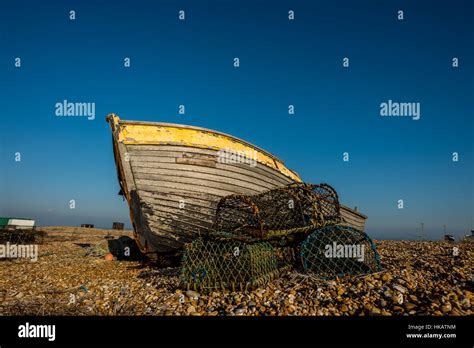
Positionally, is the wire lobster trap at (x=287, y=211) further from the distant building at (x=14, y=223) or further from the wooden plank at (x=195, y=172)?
the distant building at (x=14, y=223)

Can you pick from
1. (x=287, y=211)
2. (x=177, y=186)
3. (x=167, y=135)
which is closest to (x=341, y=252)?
(x=287, y=211)

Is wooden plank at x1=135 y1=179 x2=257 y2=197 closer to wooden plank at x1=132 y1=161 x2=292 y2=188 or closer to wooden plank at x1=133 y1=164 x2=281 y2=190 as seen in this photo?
wooden plank at x1=133 y1=164 x2=281 y2=190

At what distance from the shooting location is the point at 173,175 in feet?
29.2

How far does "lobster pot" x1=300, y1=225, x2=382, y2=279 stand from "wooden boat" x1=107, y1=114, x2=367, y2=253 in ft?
11.9

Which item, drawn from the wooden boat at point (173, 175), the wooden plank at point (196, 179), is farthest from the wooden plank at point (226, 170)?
the wooden plank at point (196, 179)

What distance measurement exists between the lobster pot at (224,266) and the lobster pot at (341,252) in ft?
Answer: 3.43

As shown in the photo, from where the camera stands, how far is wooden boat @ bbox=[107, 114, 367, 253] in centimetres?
883

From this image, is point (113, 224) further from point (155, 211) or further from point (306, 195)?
point (306, 195)

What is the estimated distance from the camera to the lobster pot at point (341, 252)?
6.54m
